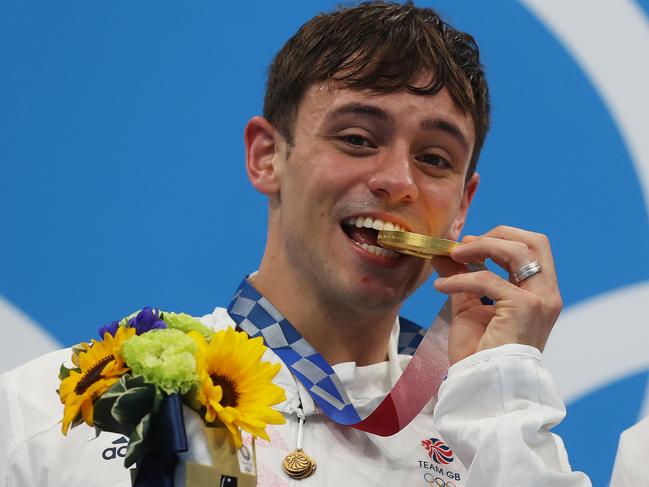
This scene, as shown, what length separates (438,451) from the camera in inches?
84.2

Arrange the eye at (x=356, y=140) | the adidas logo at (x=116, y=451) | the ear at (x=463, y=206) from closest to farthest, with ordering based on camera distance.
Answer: the adidas logo at (x=116, y=451) → the eye at (x=356, y=140) → the ear at (x=463, y=206)

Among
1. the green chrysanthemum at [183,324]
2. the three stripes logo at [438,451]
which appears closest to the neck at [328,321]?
the three stripes logo at [438,451]

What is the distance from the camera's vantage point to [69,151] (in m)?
2.70

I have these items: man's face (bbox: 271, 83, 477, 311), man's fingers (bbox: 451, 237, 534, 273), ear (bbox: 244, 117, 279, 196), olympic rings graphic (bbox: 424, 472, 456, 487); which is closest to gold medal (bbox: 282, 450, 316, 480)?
olympic rings graphic (bbox: 424, 472, 456, 487)

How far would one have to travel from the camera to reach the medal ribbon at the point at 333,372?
6.81 ft

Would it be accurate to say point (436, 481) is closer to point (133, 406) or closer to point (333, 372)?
point (333, 372)

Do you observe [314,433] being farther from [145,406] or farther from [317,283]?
[145,406]

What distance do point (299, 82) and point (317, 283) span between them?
43cm

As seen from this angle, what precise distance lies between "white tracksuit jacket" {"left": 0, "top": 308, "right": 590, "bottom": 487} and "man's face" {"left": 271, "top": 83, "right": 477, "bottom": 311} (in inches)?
7.9

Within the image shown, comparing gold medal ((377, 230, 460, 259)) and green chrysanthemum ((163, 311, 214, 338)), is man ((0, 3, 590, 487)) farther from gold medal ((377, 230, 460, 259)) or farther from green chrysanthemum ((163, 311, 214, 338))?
green chrysanthemum ((163, 311, 214, 338))

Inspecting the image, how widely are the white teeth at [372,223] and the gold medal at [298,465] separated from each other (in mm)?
454

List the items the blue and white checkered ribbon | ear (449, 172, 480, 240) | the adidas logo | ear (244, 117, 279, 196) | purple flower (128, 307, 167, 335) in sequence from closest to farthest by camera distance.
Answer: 1. purple flower (128, 307, 167, 335)
2. the adidas logo
3. the blue and white checkered ribbon
4. ear (244, 117, 279, 196)
5. ear (449, 172, 480, 240)

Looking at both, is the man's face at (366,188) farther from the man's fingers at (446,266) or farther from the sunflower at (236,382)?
the sunflower at (236,382)

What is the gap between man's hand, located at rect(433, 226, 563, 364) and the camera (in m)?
1.98
